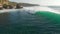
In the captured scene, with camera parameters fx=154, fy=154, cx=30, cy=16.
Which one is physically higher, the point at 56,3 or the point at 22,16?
the point at 56,3

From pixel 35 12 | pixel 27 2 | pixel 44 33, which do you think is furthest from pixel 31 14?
pixel 44 33

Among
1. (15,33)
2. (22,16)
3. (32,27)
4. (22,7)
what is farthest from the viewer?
(22,7)

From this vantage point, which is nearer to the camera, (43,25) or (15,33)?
Result: (15,33)

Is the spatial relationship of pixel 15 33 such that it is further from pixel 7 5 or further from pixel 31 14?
pixel 7 5

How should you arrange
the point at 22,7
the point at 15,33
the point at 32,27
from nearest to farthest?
the point at 15,33 < the point at 32,27 < the point at 22,7

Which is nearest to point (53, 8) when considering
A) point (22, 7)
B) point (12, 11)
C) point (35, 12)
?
point (35, 12)
